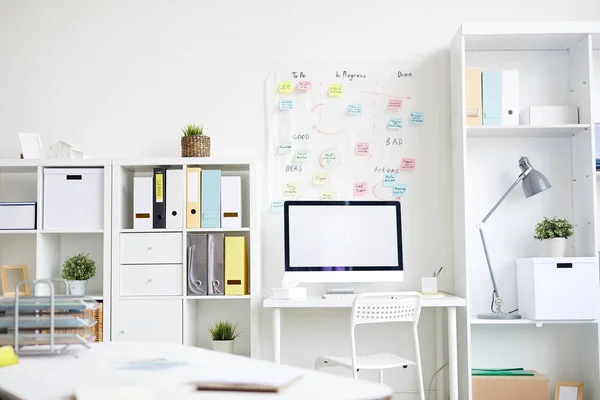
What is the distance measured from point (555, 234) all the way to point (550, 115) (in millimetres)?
614

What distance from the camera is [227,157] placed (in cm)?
368

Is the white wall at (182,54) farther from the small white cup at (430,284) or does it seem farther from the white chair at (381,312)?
the white chair at (381,312)

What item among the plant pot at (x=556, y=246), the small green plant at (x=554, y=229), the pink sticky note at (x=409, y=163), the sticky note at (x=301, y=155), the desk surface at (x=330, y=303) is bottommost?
the desk surface at (x=330, y=303)

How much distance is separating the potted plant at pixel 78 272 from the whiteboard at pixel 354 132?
1.03 metres

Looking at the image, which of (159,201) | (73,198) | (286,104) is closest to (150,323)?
(159,201)

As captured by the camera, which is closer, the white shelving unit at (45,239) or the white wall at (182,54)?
the white shelving unit at (45,239)

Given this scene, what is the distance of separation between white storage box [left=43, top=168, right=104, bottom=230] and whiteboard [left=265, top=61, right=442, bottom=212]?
2.98 feet

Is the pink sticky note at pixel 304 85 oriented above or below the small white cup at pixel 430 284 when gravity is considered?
above

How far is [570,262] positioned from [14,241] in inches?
115

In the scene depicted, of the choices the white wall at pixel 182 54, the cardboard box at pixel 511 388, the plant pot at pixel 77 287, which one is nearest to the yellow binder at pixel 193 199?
the white wall at pixel 182 54

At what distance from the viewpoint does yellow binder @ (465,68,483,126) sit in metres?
3.74

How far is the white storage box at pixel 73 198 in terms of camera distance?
146 inches

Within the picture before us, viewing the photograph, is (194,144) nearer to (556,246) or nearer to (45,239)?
(45,239)

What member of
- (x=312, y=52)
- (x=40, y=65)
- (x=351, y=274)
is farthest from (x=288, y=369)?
(x=40, y=65)
